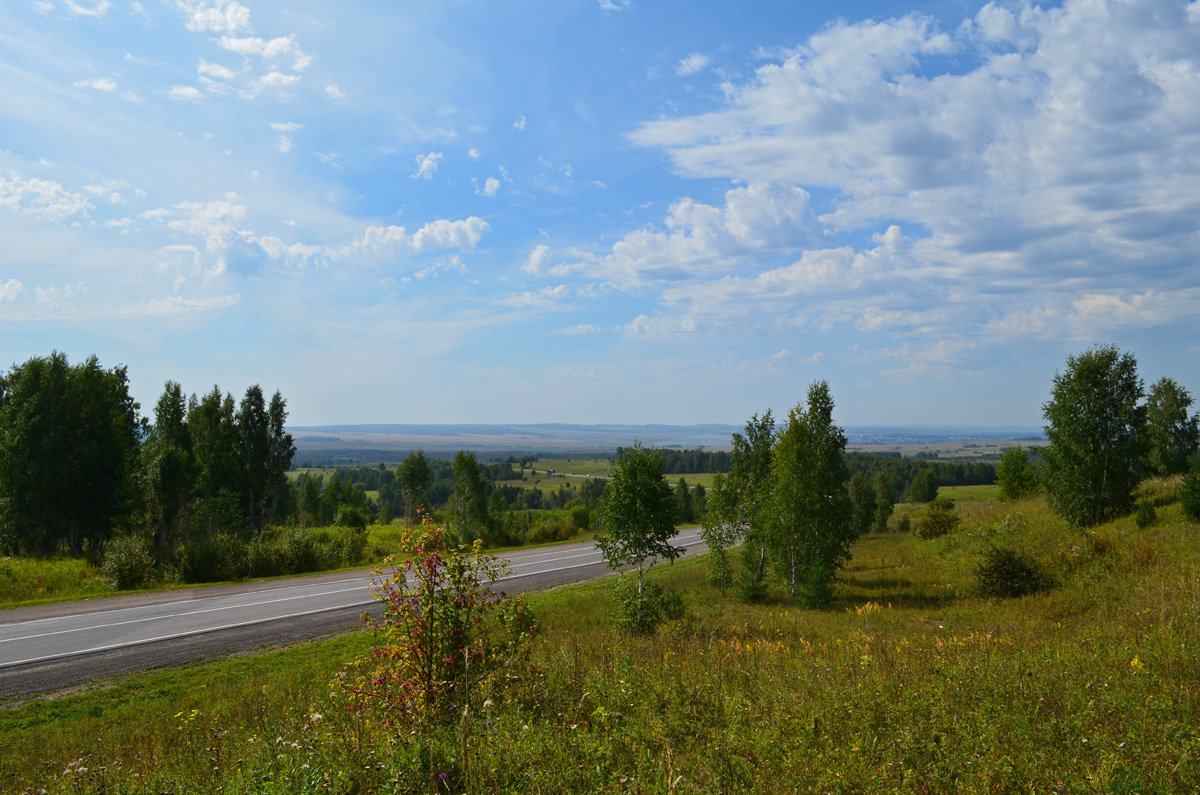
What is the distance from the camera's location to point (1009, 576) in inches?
653

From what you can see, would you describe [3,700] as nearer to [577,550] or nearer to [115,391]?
[577,550]

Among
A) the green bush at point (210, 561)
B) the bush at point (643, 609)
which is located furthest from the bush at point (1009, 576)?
the green bush at point (210, 561)

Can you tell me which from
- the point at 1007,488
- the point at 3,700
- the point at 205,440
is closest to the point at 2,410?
the point at 205,440

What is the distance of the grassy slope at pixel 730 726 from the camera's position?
4.09 m

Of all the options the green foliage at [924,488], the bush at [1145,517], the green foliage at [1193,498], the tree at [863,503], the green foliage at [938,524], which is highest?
the green foliage at [1193,498]

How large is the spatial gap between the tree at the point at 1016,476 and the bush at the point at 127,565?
50.9 m

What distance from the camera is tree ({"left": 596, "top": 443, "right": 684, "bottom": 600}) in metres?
14.8

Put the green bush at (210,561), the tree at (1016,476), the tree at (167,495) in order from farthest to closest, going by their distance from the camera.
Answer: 1. the tree at (1016,476)
2. the tree at (167,495)
3. the green bush at (210,561)

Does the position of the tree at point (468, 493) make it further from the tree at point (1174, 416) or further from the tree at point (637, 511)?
the tree at point (1174, 416)

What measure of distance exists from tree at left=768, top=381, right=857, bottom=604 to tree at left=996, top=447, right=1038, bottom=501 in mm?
32007

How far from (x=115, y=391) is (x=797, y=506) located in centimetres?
4593

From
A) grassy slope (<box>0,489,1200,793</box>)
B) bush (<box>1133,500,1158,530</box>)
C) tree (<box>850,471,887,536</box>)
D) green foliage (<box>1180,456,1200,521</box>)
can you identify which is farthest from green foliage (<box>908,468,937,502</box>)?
grassy slope (<box>0,489,1200,793</box>)

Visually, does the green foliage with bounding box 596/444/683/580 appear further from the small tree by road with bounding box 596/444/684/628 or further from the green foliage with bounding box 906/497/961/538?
the green foliage with bounding box 906/497/961/538

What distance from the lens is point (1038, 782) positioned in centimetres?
391
